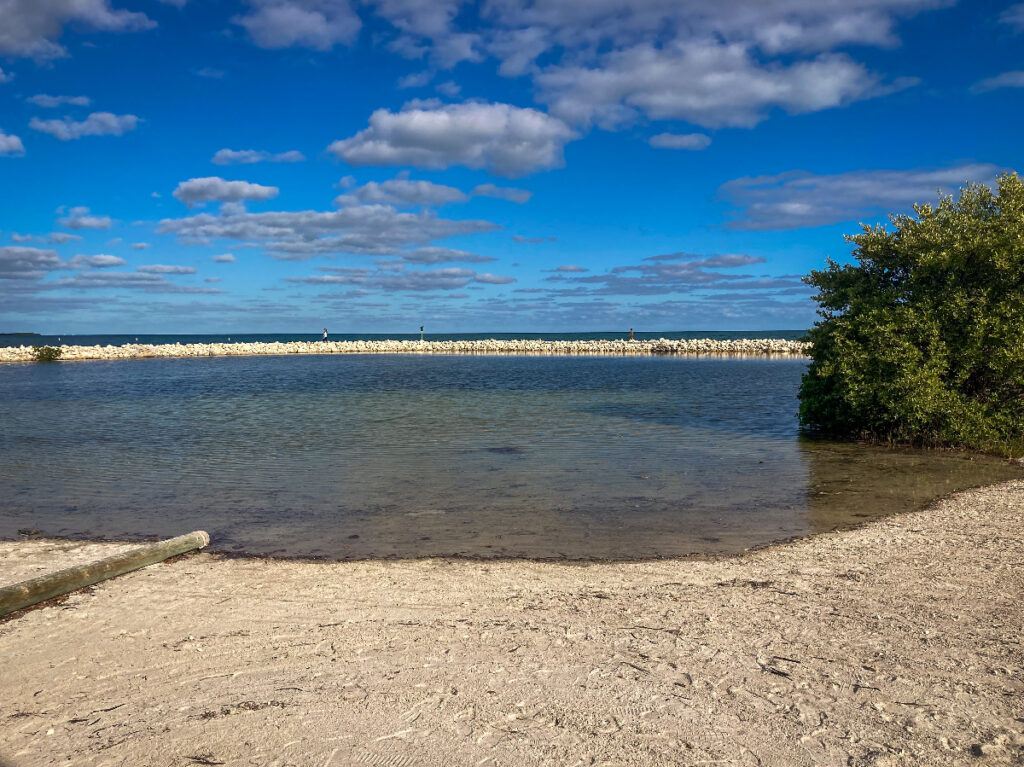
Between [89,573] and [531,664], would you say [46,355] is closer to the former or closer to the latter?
[89,573]

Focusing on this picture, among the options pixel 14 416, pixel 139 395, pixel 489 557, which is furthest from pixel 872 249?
pixel 139 395

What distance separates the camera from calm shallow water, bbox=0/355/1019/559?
36.9 ft

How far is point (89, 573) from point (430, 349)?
87.7 m

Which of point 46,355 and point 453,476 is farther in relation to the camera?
point 46,355

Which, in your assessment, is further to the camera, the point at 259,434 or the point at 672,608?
the point at 259,434

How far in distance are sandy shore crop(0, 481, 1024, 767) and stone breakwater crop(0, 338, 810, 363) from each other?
70086mm

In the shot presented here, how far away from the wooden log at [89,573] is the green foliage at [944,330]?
599 inches

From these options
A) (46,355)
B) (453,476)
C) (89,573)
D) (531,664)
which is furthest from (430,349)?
(531,664)

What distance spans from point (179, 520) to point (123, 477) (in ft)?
15.0

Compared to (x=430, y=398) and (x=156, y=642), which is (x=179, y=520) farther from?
(x=430, y=398)

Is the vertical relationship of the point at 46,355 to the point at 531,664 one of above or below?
above

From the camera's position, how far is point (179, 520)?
12.0 meters

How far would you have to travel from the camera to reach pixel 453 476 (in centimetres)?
1546

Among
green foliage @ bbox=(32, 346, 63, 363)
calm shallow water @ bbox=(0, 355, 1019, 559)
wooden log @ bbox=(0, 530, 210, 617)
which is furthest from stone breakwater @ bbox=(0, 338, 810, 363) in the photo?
wooden log @ bbox=(0, 530, 210, 617)
